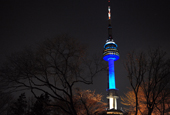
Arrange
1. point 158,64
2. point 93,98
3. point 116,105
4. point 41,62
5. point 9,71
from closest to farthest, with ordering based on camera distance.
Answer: point 9,71, point 41,62, point 158,64, point 93,98, point 116,105

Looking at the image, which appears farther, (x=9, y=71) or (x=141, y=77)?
(x=141, y=77)

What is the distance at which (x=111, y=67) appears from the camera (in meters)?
63.3

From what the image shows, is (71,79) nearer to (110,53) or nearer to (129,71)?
(129,71)

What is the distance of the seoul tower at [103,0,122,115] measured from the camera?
57.8 metres

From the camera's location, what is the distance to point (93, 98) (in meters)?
28.5

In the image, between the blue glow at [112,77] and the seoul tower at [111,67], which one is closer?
the seoul tower at [111,67]

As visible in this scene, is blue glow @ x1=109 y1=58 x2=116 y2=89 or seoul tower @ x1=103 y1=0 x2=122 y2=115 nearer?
seoul tower @ x1=103 y1=0 x2=122 y2=115

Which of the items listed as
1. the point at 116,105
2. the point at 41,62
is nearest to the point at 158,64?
the point at 41,62

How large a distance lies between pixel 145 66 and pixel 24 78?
13221mm

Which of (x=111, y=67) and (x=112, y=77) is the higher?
(x=111, y=67)

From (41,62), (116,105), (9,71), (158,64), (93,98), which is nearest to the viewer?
(9,71)

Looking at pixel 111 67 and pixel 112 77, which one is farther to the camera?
pixel 111 67

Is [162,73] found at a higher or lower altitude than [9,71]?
higher

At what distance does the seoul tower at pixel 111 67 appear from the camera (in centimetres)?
5776
